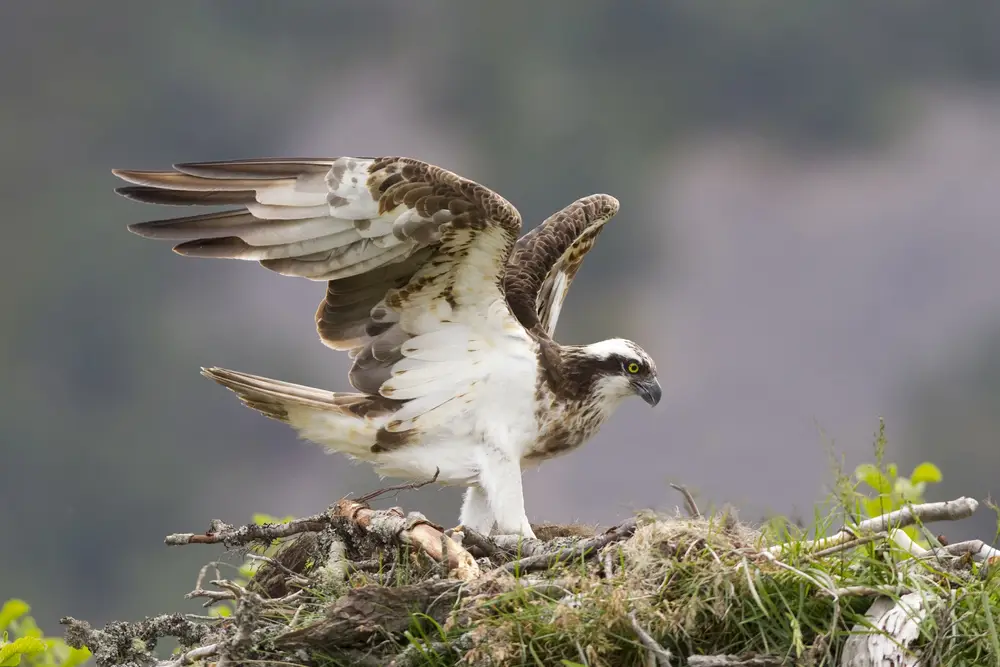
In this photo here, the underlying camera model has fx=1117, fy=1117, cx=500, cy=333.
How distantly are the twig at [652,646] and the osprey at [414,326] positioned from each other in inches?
63.5

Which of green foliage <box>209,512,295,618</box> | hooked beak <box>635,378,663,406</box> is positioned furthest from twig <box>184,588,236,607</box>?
hooked beak <box>635,378,663,406</box>

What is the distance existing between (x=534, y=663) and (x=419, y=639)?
364 millimetres

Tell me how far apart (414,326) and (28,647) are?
6.80 ft

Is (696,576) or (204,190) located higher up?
(204,190)

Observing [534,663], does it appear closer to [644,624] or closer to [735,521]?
[644,624]

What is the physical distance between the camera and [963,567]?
3.53 metres

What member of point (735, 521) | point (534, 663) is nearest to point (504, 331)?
point (735, 521)

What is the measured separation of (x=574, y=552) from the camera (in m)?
3.59

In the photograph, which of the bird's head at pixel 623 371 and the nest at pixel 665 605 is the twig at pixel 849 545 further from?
the bird's head at pixel 623 371

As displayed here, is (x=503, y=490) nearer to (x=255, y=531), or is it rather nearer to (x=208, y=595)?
(x=255, y=531)

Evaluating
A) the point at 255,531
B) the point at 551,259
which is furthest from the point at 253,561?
the point at 551,259

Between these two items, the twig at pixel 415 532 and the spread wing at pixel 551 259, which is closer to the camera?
the twig at pixel 415 532

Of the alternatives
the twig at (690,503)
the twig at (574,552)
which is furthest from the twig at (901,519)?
the twig at (574,552)

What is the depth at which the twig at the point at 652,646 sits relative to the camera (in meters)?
3.06
